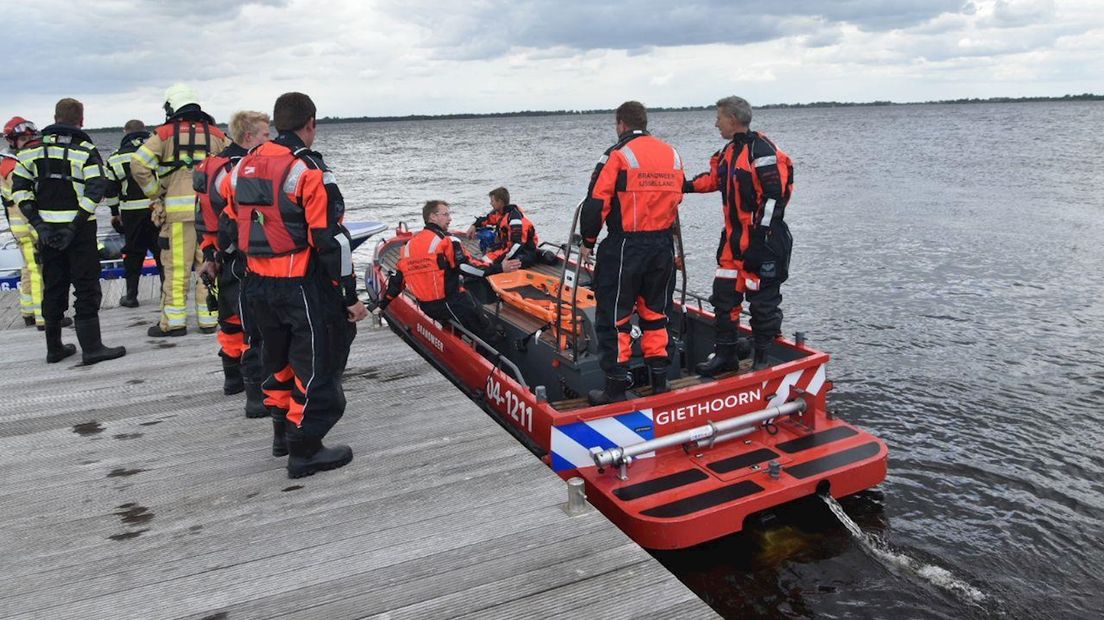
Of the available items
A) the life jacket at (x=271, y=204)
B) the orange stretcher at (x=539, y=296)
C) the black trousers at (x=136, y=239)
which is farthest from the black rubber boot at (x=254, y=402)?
the black trousers at (x=136, y=239)

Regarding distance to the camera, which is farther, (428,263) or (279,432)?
(428,263)

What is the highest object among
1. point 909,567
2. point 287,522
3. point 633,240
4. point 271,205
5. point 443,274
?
point 271,205

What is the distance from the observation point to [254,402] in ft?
15.4

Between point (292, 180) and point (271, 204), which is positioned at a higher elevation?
point (292, 180)

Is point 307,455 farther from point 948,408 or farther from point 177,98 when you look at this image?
point 948,408

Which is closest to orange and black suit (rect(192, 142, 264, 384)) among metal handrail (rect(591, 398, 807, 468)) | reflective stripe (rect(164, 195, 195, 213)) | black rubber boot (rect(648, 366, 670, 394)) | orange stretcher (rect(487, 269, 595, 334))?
reflective stripe (rect(164, 195, 195, 213))

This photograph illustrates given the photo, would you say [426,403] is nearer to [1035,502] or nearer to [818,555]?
[818,555]

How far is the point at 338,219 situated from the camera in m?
3.44

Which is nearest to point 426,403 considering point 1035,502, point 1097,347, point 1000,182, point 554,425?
point 554,425

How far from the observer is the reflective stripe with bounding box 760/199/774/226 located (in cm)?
471

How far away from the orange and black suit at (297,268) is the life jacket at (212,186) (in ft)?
1.97

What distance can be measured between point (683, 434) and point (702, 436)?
14cm

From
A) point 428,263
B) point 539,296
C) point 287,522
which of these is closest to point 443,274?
point 428,263

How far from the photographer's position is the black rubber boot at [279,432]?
399 centimetres
